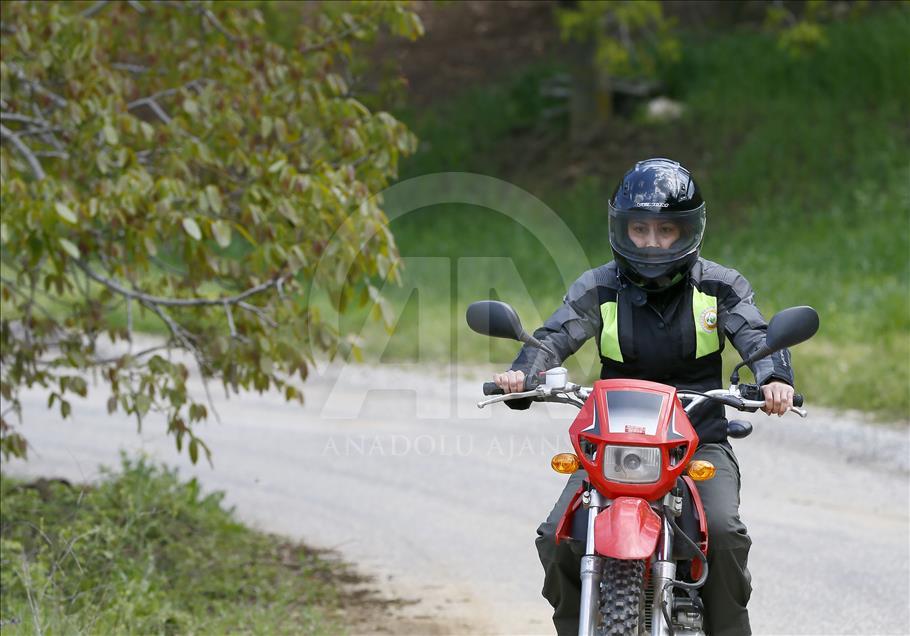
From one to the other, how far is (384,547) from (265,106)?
2932 millimetres

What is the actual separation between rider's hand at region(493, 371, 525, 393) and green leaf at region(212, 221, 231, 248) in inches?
97.1

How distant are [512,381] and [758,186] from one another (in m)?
16.1

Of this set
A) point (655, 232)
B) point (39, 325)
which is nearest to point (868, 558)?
point (655, 232)

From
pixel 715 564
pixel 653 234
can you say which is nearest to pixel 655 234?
pixel 653 234

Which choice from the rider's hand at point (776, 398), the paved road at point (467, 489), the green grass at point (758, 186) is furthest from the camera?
the green grass at point (758, 186)

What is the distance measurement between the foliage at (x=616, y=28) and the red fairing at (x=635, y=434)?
1480 centimetres

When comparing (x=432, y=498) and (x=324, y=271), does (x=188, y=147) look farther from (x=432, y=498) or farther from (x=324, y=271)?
(x=432, y=498)

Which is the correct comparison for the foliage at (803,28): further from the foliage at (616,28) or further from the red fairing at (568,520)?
the red fairing at (568,520)

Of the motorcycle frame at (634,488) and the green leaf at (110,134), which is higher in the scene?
the green leaf at (110,134)

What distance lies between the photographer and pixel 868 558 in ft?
24.5

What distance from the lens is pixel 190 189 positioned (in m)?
6.86

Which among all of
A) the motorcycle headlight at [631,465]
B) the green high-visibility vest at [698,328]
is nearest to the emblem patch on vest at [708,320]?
the green high-visibility vest at [698,328]

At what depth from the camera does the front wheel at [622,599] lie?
3.65 metres

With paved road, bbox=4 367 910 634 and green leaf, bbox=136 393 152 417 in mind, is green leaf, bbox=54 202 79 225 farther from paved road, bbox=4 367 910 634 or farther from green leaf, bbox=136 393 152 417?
paved road, bbox=4 367 910 634
